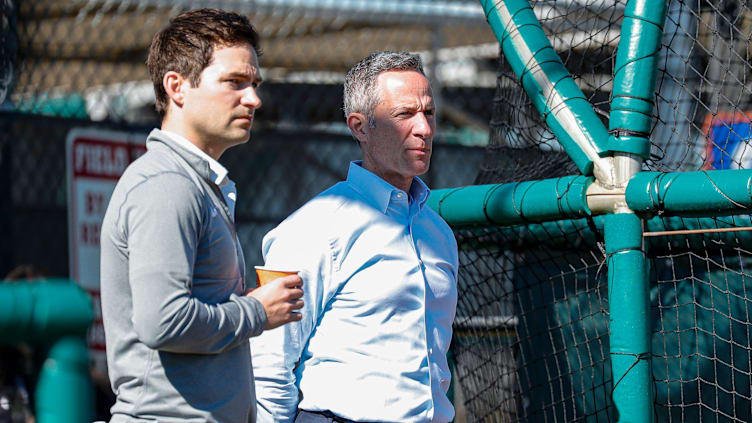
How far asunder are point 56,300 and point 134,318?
49 cm

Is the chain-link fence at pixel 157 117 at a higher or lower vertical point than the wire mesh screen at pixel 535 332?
higher

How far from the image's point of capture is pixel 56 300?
1.28 m

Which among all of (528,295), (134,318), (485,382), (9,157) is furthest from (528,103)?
(9,157)

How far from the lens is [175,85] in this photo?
1951 millimetres

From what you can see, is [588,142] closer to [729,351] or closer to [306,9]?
[729,351]

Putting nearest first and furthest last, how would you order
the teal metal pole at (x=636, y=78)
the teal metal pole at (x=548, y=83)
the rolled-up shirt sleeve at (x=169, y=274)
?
1. the rolled-up shirt sleeve at (x=169, y=274)
2. the teal metal pole at (x=636, y=78)
3. the teal metal pole at (x=548, y=83)

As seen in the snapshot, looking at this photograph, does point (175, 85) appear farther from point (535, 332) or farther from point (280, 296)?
point (535, 332)

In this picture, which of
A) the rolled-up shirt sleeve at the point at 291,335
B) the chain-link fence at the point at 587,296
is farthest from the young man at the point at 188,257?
the chain-link fence at the point at 587,296

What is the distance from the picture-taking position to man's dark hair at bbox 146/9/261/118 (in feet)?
6.36

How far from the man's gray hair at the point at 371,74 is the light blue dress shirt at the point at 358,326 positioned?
0.23m

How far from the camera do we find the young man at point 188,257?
175 cm

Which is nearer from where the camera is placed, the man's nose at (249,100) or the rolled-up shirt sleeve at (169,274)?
the rolled-up shirt sleeve at (169,274)

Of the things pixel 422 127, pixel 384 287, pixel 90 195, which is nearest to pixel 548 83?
pixel 422 127

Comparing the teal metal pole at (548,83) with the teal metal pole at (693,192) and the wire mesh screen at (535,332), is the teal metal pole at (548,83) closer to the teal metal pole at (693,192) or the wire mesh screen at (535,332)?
the teal metal pole at (693,192)
